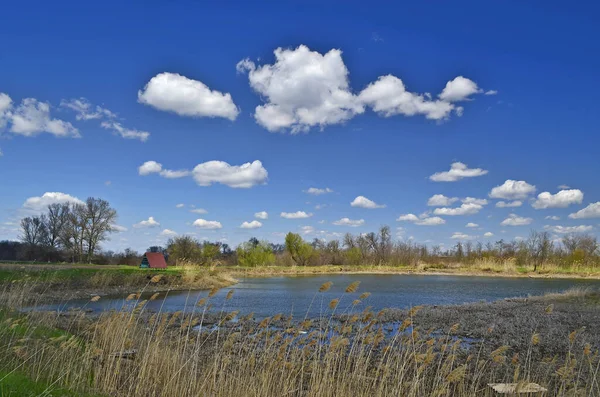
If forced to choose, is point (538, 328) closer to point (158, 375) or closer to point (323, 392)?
point (323, 392)

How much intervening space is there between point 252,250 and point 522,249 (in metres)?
41.6

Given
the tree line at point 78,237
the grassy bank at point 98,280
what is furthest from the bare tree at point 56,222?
the grassy bank at point 98,280

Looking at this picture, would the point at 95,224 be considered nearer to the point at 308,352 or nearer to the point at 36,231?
the point at 36,231

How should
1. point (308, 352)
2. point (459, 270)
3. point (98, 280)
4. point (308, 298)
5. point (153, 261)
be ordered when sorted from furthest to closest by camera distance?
point (459, 270) → point (153, 261) → point (98, 280) → point (308, 298) → point (308, 352)

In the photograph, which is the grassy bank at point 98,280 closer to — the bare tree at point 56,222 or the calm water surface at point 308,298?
the calm water surface at point 308,298

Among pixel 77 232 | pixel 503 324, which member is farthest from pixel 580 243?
pixel 77 232

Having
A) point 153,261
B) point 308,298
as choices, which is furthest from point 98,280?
point 153,261

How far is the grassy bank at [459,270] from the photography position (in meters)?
50.2

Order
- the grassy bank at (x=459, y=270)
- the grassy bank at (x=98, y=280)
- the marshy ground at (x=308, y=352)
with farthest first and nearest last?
1. the grassy bank at (x=459, y=270)
2. the grassy bank at (x=98, y=280)
3. the marshy ground at (x=308, y=352)

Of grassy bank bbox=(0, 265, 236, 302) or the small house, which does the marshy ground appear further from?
the small house

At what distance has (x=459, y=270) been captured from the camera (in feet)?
193

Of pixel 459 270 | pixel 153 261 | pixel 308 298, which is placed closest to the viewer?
pixel 308 298

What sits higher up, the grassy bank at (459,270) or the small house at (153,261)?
the small house at (153,261)

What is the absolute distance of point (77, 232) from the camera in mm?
60531
